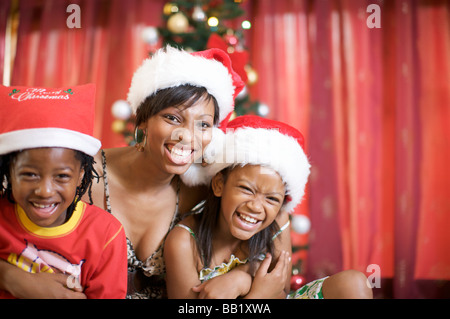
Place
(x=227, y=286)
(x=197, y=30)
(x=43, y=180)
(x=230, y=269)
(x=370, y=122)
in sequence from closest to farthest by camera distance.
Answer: (x=43, y=180), (x=227, y=286), (x=230, y=269), (x=197, y=30), (x=370, y=122)

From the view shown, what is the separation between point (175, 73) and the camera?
54.8 inches

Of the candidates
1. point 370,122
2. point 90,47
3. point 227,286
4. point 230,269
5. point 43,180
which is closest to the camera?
point 43,180

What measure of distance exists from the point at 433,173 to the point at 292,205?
201cm

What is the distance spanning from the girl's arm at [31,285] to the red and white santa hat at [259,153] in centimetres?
63

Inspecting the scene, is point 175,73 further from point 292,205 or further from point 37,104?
point 292,205

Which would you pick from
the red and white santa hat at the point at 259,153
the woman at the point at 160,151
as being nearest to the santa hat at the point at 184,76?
the woman at the point at 160,151

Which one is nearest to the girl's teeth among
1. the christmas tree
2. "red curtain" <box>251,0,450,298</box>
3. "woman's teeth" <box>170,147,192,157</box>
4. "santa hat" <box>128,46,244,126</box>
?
"woman's teeth" <box>170,147,192,157</box>

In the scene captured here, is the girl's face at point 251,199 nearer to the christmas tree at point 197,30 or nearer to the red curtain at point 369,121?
the christmas tree at point 197,30

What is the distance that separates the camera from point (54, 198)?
40.8 inches

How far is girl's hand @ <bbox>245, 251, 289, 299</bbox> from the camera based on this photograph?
1.36 meters

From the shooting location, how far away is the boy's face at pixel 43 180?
39.9 inches

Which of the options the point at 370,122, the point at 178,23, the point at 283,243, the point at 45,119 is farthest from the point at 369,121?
the point at 45,119

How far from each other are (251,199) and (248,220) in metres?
0.08

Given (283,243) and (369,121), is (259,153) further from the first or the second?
(369,121)
